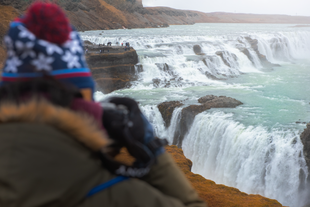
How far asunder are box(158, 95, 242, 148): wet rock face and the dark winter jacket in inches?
400

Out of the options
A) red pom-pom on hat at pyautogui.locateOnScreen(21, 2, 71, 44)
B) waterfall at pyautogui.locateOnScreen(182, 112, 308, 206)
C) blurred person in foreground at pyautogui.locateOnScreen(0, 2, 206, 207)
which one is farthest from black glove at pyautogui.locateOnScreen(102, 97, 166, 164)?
waterfall at pyautogui.locateOnScreen(182, 112, 308, 206)

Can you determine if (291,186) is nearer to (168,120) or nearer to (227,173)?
(227,173)

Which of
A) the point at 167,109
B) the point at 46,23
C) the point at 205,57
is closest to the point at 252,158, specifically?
the point at 167,109

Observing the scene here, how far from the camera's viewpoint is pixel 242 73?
21.6 m

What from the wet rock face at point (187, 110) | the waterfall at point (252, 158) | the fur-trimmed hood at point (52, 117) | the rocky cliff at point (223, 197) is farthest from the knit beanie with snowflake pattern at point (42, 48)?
the wet rock face at point (187, 110)

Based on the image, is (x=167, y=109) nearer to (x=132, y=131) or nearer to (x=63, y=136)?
(x=132, y=131)

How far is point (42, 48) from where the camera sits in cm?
76

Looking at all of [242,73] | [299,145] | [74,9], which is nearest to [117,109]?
[299,145]

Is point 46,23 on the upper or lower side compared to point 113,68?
upper

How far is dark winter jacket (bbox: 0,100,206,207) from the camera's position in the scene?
612mm

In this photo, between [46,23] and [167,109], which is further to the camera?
[167,109]

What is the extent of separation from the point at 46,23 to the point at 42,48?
3.4 inches

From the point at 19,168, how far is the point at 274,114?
1115 centimetres

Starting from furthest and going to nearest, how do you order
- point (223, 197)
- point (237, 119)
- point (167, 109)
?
point (167, 109) < point (237, 119) < point (223, 197)
